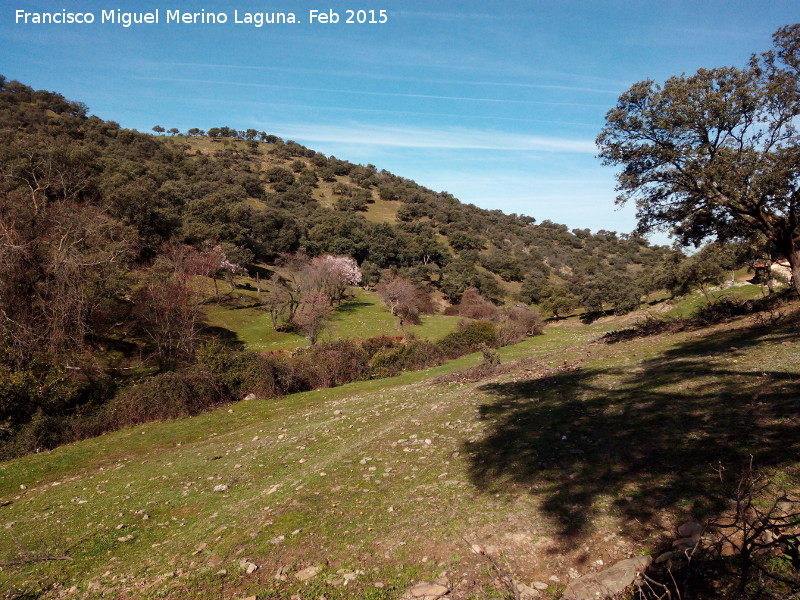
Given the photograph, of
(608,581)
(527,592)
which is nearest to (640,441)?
(608,581)

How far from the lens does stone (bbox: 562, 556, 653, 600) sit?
4.05 metres

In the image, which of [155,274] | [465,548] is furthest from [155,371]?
[465,548]

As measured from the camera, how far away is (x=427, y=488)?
7035 millimetres

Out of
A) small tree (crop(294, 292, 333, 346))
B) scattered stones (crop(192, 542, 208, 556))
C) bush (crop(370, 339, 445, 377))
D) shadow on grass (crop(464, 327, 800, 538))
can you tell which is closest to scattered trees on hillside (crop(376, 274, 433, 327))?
small tree (crop(294, 292, 333, 346))

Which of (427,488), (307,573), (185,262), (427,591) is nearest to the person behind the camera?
(427,591)

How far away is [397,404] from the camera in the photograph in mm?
14273

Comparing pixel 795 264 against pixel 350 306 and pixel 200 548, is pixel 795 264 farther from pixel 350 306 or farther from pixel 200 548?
pixel 350 306

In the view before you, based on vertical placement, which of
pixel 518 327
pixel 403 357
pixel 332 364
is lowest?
pixel 403 357

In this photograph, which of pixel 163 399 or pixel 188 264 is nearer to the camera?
pixel 163 399

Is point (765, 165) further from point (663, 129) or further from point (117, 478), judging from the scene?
point (117, 478)

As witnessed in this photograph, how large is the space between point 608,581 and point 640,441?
11.6 ft

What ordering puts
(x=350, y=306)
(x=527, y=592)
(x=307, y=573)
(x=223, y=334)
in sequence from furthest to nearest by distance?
(x=350, y=306), (x=223, y=334), (x=307, y=573), (x=527, y=592)

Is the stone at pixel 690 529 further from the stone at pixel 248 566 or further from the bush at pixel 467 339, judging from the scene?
the bush at pixel 467 339

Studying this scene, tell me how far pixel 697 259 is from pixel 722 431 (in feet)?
106
